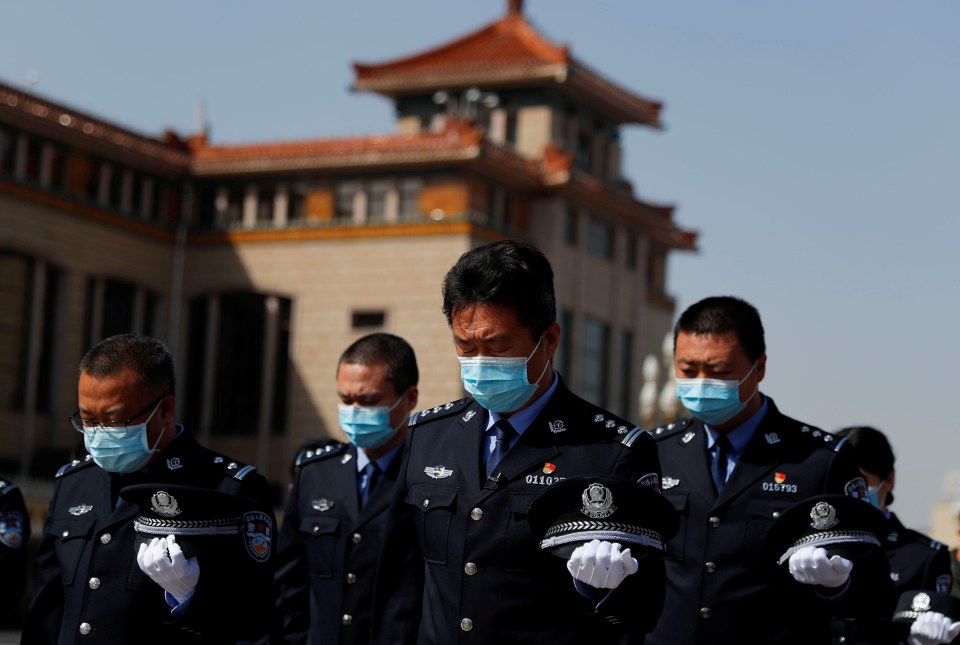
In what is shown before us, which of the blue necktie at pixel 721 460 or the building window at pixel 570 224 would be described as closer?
the blue necktie at pixel 721 460

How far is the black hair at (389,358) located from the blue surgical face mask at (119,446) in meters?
1.81

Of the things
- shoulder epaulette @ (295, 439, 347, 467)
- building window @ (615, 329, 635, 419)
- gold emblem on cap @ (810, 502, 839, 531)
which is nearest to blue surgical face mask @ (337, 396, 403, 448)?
shoulder epaulette @ (295, 439, 347, 467)

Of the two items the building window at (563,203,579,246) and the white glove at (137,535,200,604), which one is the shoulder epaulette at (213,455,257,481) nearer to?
the white glove at (137,535,200,604)

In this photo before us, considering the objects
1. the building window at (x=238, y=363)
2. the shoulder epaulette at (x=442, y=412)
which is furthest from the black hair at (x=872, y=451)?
the building window at (x=238, y=363)

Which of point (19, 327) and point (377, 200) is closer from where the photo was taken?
point (19, 327)

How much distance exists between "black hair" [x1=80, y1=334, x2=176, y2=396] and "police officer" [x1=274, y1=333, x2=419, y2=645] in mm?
1545

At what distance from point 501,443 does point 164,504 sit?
99 cm

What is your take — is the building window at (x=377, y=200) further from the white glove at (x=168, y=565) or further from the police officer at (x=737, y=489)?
the white glove at (x=168, y=565)

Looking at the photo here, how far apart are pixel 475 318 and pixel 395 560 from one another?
0.74m

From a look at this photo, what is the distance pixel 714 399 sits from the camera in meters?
5.38

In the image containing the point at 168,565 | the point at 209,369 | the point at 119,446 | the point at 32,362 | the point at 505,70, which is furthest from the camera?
the point at 505,70

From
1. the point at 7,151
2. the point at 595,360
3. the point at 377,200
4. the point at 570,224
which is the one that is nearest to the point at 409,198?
the point at 377,200

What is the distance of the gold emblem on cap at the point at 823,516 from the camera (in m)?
4.72

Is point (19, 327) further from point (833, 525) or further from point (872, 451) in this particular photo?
point (833, 525)
